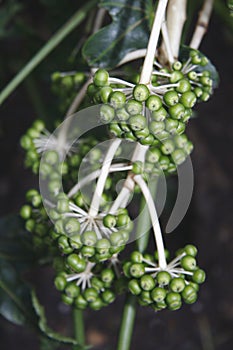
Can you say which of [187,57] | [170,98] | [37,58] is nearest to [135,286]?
[170,98]

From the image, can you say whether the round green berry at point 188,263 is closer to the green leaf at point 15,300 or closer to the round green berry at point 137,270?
the round green berry at point 137,270

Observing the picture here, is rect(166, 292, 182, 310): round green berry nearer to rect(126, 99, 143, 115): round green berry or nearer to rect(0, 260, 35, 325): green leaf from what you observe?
Result: rect(126, 99, 143, 115): round green berry

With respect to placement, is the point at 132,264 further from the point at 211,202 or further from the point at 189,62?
the point at 211,202

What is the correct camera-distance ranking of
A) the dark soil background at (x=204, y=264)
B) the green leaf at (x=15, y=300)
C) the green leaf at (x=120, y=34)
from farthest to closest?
1. the dark soil background at (x=204, y=264)
2. the green leaf at (x=15, y=300)
3. the green leaf at (x=120, y=34)

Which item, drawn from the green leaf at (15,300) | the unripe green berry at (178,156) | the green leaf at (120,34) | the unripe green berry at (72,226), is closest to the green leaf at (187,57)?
the green leaf at (120,34)

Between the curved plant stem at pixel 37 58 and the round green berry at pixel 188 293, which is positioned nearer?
the round green berry at pixel 188 293

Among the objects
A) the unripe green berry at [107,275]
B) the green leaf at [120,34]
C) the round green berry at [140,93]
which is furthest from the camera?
the green leaf at [120,34]

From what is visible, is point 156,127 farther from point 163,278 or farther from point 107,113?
point 163,278

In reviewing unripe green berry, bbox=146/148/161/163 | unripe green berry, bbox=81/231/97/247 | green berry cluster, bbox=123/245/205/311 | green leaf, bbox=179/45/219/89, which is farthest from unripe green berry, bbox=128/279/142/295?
green leaf, bbox=179/45/219/89
